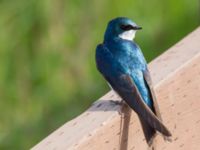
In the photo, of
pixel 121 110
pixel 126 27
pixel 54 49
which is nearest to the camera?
pixel 121 110

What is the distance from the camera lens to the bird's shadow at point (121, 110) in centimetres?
201

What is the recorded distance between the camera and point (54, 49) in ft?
9.80

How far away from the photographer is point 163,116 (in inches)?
85.2

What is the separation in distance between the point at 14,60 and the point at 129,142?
94cm

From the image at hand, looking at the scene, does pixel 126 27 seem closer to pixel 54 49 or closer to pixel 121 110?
pixel 54 49

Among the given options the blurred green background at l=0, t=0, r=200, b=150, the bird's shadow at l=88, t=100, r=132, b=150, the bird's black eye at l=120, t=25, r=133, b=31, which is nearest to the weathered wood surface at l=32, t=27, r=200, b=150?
the bird's shadow at l=88, t=100, r=132, b=150

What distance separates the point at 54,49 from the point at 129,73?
1.89 feet

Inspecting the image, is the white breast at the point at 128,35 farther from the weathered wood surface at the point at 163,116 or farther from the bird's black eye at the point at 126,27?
the weathered wood surface at the point at 163,116

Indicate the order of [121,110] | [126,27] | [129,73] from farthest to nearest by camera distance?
[126,27]
[129,73]
[121,110]

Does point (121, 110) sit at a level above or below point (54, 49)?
above

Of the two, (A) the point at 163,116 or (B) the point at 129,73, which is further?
(B) the point at 129,73

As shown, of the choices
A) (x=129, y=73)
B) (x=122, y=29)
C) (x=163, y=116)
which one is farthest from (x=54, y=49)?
(x=163, y=116)

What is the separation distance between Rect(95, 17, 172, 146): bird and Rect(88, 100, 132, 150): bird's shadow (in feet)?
0.09

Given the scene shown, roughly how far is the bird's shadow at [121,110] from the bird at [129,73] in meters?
0.03
